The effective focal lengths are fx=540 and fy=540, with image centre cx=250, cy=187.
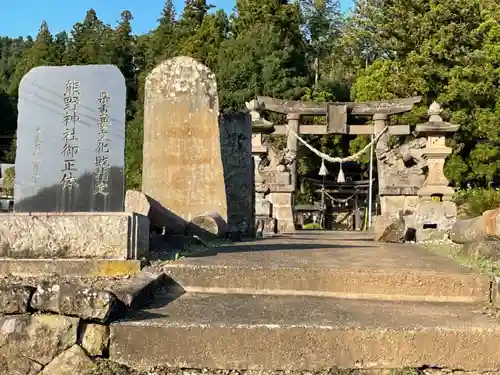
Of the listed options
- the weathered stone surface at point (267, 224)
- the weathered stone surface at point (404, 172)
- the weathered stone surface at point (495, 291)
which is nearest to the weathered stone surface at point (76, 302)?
the weathered stone surface at point (495, 291)

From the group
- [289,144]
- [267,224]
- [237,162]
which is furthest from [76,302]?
[289,144]

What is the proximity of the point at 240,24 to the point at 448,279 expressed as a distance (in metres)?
32.0

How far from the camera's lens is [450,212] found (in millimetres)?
10836

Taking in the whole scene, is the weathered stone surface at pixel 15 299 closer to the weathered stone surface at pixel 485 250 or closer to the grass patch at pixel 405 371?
the grass patch at pixel 405 371

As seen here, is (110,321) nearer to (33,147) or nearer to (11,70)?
(33,147)

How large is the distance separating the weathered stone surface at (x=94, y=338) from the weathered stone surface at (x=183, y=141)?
4.77 m

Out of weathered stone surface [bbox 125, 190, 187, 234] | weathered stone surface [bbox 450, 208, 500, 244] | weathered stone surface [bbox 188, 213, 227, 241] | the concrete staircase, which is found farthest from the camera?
weathered stone surface [bbox 188, 213, 227, 241]

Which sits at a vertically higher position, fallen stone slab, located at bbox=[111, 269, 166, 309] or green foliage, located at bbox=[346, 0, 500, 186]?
green foliage, located at bbox=[346, 0, 500, 186]

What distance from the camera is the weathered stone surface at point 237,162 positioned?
8.59m

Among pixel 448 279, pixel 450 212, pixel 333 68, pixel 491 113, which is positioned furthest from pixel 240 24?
pixel 448 279

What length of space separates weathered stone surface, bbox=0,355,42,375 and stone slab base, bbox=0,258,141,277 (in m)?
0.86

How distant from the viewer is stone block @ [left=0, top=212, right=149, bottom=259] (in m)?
3.64

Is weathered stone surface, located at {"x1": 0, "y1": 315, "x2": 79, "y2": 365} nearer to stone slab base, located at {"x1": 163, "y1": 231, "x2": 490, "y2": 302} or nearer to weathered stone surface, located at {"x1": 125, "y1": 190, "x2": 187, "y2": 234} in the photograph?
stone slab base, located at {"x1": 163, "y1": 231, "x2": 490, "y2": 302}

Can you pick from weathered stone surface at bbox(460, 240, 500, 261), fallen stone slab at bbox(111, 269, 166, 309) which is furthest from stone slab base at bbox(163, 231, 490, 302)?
weathered stone surface at bbox(460, 240, 500, 261)
